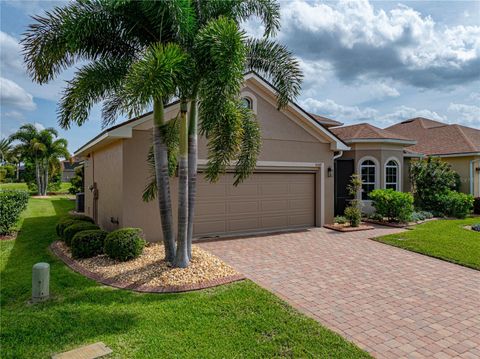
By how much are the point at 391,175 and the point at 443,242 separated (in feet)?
22.4

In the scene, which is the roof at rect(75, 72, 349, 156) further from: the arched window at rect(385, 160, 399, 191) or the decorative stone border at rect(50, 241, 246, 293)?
the arched window at rect(385, 160, 399, 191)

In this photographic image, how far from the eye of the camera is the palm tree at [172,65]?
553 cm

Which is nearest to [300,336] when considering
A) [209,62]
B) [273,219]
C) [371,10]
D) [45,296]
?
[45,296]

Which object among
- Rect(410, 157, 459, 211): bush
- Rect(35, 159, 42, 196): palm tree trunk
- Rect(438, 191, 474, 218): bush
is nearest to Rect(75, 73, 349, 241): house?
Rect(410, 157, 459, 211): bush

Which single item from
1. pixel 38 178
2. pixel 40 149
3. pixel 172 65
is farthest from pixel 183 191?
pixel 38 178

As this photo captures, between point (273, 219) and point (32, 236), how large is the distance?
28.8 ft

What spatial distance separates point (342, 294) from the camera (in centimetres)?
607

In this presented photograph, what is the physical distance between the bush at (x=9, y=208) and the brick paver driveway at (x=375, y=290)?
23.1ft

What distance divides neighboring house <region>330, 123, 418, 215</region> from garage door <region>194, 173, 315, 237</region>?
9.39 ft

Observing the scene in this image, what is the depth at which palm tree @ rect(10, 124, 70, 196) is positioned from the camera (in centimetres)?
3017

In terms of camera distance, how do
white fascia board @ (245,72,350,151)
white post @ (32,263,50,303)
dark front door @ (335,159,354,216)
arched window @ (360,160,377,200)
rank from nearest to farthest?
white post @ (32,263,50,303)
white fascia board @ (245,72,350,151)
dark front door @ (335,159,354,216)
arched window @ (360,160,377,200)

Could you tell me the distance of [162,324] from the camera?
4660mm

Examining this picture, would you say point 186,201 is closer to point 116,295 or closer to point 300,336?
point 116,295

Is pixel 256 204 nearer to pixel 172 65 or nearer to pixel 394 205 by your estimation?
pixel 394 205
